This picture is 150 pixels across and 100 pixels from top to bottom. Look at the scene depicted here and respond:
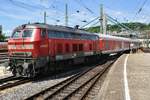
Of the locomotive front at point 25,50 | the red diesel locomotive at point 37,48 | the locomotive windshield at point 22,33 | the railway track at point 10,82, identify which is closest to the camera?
the railway track at point 10,82

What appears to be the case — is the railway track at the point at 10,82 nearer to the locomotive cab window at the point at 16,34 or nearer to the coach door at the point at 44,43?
the coach door at the point at 44,43

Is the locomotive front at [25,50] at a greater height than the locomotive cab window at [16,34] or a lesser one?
lesser

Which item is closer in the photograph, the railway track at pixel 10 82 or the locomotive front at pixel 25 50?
the railway track at pixel 10 82

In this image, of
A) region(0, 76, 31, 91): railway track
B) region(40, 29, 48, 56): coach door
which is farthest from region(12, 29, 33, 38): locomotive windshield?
region(0, 76, 31, 91): railway track

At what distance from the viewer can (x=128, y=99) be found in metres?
11.3

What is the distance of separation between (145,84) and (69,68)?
10.7 m

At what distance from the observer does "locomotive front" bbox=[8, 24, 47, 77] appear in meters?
17.7

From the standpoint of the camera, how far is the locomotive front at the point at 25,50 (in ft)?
58.1

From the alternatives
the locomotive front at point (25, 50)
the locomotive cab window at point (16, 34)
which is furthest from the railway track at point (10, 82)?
the locomotive cab window at point (16, 34)

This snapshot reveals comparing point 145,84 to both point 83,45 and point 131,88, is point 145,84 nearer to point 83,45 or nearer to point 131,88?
point 131,88

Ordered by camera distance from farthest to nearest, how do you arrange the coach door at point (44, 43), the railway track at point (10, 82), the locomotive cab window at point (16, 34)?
the locomotive cab window at point (16, 34)
the coach door at point (44, 43)
the railway track at point (10, 82)

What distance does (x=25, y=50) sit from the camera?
1812 cm

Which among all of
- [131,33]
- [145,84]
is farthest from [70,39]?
[131,33]

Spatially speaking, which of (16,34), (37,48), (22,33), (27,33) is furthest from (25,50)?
(16,34)
